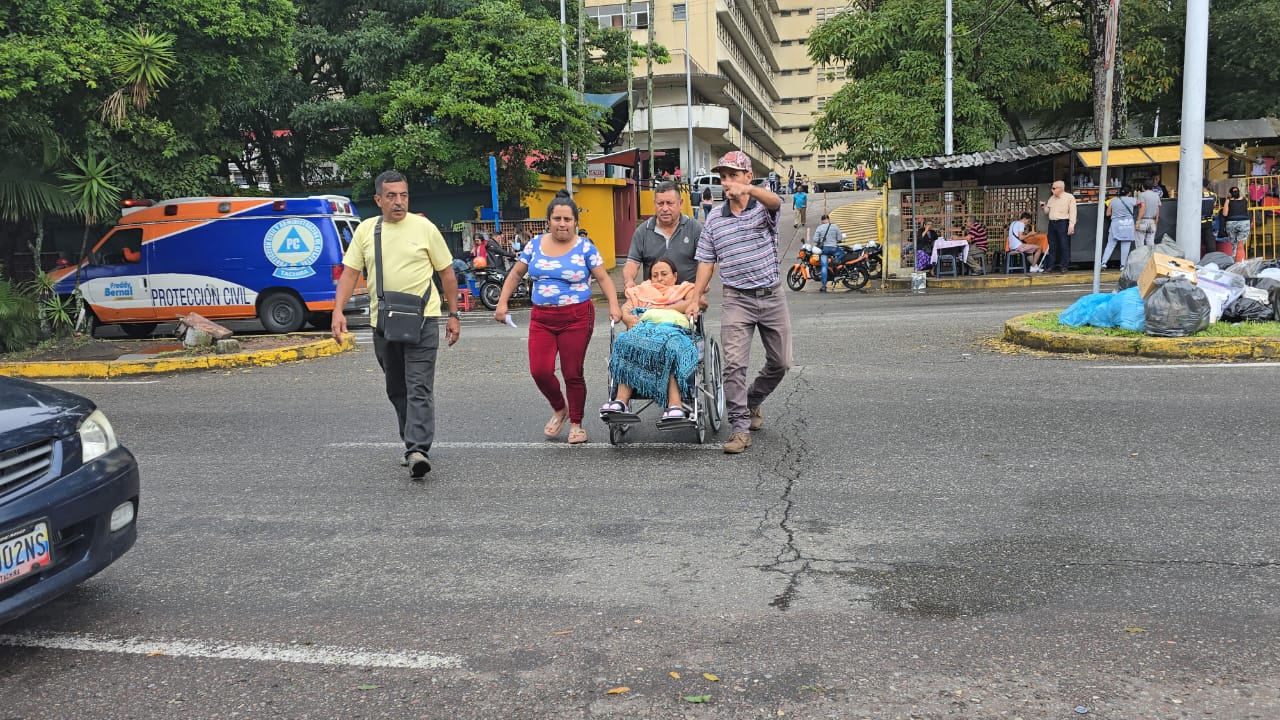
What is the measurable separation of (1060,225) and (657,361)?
50.3ft

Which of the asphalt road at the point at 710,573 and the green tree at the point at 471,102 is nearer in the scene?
the asphalt road at the point at 710,573

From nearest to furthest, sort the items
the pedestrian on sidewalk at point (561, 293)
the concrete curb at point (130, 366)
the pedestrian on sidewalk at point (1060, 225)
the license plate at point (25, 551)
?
the license plate at point (25, 551) → the pedestrian on sidewalk at point (561, 293) → the concrete curb at point (130, 366) → the pedestrian on sidewalk at point (1060, 225)

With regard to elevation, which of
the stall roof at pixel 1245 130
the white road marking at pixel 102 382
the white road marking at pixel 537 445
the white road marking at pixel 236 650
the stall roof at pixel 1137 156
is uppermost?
the stall roof at pixel 1245 130

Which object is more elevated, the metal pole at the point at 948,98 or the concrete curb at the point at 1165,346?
the metal pole at the point at 948,98

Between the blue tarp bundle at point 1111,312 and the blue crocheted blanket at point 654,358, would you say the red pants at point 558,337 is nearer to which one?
the blue crocheted blanket at point 654,358

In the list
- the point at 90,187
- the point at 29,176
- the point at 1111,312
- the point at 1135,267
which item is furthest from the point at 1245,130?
the point at 29,176

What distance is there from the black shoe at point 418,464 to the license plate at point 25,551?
2.51m

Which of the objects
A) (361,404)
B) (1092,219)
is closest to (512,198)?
(1092,219)

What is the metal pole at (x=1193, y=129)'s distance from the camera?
37.0 ft

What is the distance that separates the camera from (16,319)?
42.3ft

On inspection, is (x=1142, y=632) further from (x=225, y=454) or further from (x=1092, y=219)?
(x=1092, y=219)

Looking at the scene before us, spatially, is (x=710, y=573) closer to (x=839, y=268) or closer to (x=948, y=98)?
(x=839, y=268)

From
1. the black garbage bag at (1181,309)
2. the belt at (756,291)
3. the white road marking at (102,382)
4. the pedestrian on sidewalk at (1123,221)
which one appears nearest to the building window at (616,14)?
the pedestrian on sidewalk at (1123,221)

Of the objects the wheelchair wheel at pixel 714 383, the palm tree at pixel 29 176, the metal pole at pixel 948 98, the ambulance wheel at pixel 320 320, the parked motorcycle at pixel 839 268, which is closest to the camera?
the wheelchair wheel at pixel 714 383
